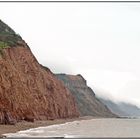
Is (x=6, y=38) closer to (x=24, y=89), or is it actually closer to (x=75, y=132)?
(x=24, y=89)

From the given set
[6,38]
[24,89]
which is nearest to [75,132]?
[24,89]

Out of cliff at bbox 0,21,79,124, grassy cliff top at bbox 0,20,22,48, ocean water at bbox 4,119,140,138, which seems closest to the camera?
ocean water at bbox 4,119,140,138

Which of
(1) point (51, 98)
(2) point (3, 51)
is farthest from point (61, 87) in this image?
(2) point (3, 51)

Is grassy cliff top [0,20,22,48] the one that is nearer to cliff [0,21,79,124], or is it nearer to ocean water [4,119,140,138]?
cliff [0,21,79,124]

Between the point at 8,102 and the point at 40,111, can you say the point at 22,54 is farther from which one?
the point at 8,102

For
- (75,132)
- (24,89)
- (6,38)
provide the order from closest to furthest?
(75,132), (24,89), (6,38)

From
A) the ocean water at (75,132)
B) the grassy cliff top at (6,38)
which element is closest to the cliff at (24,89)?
the grassy cliff top at (6,38)

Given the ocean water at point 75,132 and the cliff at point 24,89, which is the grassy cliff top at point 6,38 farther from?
the ocean water at point 75,132

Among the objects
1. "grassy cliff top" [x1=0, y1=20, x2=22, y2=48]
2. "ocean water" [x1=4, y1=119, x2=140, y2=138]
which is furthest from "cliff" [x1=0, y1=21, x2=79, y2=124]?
"ocean water" [x1=4, y1=119, x2=140, y2=138]
